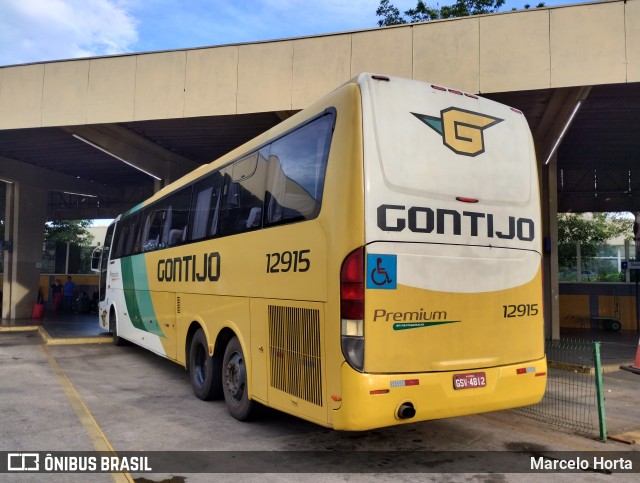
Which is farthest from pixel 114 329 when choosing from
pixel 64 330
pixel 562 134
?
pixel 562 134

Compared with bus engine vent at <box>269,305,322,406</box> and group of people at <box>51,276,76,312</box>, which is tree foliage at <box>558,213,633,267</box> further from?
bus engine vent at <box>269,305,322,406</box>

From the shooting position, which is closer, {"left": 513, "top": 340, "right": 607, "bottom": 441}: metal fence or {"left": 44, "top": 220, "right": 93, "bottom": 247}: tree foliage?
{"left": 513, "top": 340, "right": 607, "bottom": 441}: metal fence

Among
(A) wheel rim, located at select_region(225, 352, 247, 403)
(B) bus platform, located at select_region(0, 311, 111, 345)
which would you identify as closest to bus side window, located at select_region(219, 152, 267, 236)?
(A) wheel rim, located at select_region(225, 352, 247, 403)

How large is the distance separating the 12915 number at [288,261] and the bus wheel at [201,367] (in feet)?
7.54

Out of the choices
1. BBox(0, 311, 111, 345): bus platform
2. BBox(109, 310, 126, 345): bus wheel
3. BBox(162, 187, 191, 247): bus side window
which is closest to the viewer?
BBox(162, 187, 191, 247): bus side window

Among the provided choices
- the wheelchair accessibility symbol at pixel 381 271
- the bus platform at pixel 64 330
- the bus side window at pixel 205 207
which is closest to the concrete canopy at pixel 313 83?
the bus side window at pixel 205 207

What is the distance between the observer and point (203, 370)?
749cm

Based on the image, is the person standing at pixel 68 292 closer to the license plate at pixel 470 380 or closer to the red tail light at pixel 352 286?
the red tail light at pixel 352 286

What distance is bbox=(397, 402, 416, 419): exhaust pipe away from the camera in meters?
4.30

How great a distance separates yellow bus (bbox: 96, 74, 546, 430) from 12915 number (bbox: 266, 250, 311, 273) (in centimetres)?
2

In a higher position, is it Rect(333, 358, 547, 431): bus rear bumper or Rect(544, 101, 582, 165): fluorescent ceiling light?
Rect(544, 101, 582, 165): fluorescent ceiling light

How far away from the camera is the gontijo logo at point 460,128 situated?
16.0ft

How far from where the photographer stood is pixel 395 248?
4414 millimetres

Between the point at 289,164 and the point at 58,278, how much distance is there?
26057 millimetres
